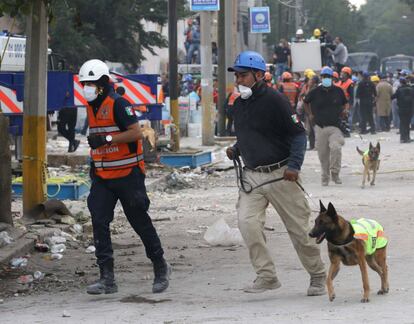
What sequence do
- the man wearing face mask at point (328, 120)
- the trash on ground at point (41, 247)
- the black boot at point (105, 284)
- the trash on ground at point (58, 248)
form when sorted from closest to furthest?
the black boot at point (105, 284), the trash on ground at point (41, 247), the trash on ground at point (58, 248), the man wearing face mask at point (328, 120)

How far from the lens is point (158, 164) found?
21.8 meters

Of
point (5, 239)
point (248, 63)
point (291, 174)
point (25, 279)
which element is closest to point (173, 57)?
point (5, 239)

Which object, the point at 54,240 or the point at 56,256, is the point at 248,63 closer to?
the point at 56,256

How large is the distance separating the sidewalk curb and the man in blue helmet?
8.83 feet

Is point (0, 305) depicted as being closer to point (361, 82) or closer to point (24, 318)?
point (24, 318)

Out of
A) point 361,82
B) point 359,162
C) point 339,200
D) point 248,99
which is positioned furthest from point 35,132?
point 361,82

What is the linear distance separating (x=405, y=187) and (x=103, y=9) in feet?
69.0

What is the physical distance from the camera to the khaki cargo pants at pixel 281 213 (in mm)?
8891

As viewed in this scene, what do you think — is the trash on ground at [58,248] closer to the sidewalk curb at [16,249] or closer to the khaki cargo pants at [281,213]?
the sidewalk curb at [16,249]

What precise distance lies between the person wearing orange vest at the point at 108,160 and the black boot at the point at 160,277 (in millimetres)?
354

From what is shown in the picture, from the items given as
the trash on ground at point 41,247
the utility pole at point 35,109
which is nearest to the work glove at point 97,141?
the trash on ground at point 41,247

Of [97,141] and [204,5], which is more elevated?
[204,5]

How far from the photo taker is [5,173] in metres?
11.8

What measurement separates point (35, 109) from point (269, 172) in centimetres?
466
